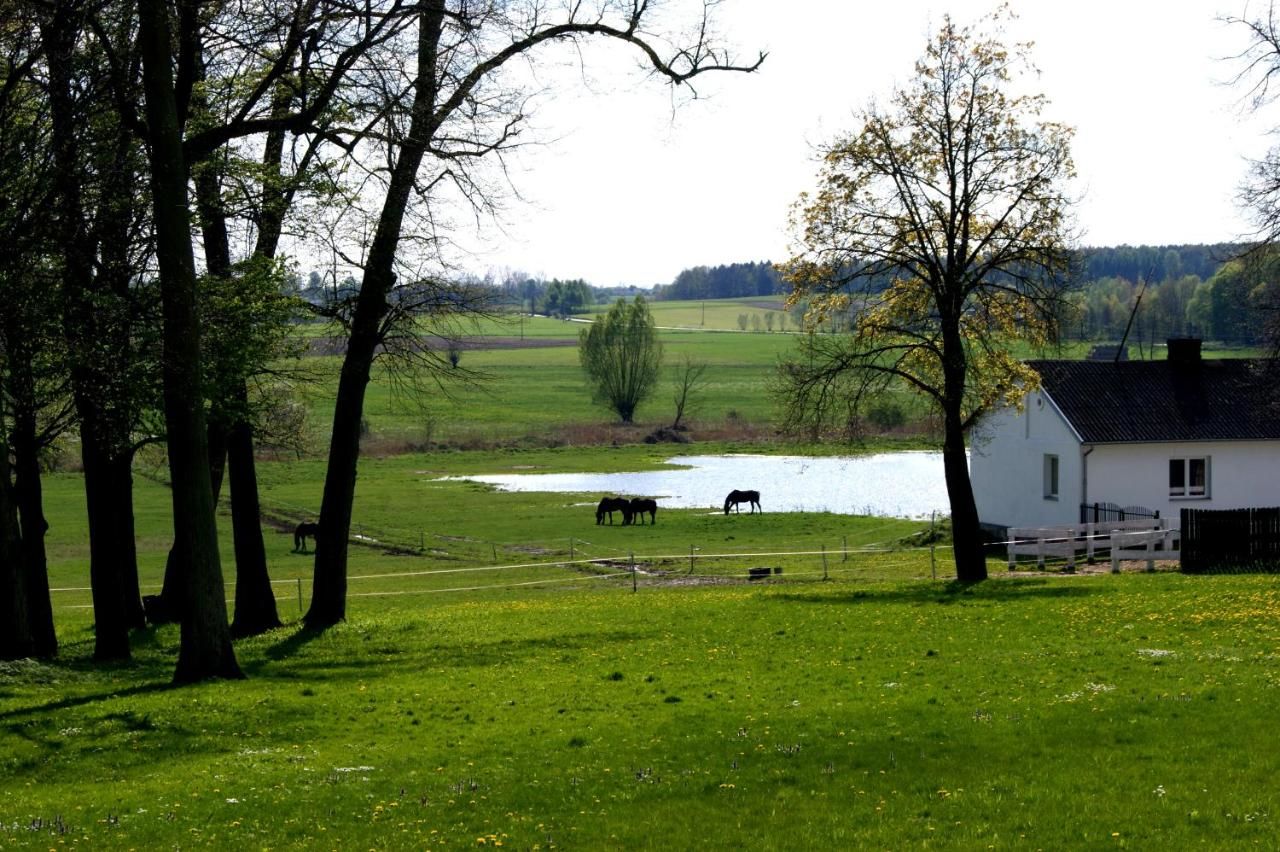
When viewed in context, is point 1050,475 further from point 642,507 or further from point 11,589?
point 11,589

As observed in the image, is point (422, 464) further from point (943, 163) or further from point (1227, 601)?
point (1227, 601)

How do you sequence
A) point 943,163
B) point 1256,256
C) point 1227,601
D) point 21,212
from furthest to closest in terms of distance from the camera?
1. point 943,163
2. point 1256,256
3. point 1227,601
4. point 21,212

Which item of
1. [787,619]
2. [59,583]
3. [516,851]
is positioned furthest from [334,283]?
[59,583]

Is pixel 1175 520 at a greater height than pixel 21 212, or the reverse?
pixel 21 212

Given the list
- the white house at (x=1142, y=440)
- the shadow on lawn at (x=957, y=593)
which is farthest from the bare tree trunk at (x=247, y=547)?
the white house at (x=1142, y=440)

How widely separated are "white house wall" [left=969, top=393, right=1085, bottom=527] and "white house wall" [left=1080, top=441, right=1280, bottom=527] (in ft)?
2.99

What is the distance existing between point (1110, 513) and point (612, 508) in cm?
2296

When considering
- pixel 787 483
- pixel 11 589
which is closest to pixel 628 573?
pixel 11 589

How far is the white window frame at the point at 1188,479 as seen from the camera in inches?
1591

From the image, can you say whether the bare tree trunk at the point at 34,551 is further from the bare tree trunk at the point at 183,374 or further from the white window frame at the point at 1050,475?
the white window frame at the point at 1050,475

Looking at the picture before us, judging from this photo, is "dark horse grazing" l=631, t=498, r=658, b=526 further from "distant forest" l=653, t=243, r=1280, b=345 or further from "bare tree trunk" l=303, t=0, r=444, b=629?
"bare tree trunk" l=303, t=0, r=444, b=629

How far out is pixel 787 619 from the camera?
73.4ft

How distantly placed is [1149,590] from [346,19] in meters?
17.4

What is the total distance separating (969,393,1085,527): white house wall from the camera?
1578 inches
